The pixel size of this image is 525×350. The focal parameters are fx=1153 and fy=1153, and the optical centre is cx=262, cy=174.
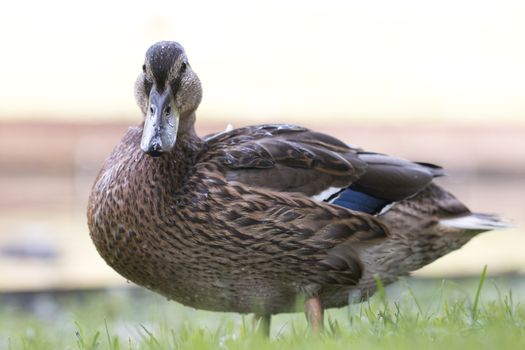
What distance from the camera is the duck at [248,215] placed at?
14.7ft

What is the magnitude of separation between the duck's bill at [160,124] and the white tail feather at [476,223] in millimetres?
1247

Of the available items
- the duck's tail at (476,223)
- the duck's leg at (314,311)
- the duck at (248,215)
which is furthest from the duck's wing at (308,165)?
the duck's leg at (314,311)

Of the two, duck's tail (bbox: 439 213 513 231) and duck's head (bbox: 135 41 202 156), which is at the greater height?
duck's head (bbox: 135 41 202 156)

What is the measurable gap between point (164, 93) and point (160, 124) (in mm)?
158

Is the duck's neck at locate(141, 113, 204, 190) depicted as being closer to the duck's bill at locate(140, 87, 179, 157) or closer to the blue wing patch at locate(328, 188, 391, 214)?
the duck's bill at locate(140, 87, 179, 157)

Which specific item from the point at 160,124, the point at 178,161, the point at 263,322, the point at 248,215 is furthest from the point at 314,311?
the point at 160,124

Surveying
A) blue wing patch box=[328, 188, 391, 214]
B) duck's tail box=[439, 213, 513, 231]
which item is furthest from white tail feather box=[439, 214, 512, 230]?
blue wing patch box=[328, 188, 391, 214]

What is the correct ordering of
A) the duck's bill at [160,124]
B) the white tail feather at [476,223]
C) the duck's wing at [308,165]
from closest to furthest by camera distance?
the duck's bill at [160,124], the duck's wing at [308,165], the white tail feather at [476,223]

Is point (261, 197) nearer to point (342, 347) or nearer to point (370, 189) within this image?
point (370, 189)

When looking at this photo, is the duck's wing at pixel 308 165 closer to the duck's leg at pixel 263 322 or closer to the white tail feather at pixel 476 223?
the white tail feather at pixel 476 223

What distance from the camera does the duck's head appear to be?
4473mm

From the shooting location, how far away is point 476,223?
4.95m

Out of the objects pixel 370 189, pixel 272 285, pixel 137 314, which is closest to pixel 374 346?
pixel 272 285

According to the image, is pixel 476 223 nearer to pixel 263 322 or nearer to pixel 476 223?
pixel 476 223
